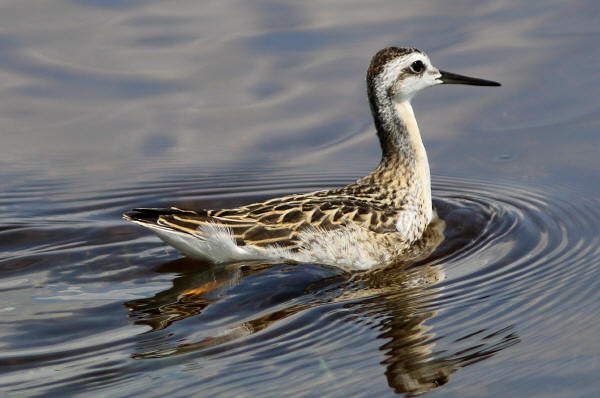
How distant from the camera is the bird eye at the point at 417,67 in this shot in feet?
31.3

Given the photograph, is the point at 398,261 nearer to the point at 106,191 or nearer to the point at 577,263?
the point at 577,263

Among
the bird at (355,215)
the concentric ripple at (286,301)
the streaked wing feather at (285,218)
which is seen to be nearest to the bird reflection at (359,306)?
the concentric ripple at (286,301)

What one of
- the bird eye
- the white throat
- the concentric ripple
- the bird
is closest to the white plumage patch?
the bird

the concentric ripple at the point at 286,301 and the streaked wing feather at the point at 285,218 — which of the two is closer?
the concentric ripple at the point at 286,301

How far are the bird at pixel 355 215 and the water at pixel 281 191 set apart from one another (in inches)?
7.7

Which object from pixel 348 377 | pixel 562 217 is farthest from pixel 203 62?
pixel 348 377

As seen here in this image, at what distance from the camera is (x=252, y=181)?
10242 millimetres

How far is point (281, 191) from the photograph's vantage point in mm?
10078

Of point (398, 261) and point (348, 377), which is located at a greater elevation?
point (398, 261)

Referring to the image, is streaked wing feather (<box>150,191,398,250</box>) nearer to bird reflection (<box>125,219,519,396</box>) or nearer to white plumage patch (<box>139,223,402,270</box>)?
white plumage patch (<box>139,223,402,270</box>)

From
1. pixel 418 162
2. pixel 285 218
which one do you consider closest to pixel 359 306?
pixel 285 218

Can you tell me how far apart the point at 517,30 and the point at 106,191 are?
536 cm

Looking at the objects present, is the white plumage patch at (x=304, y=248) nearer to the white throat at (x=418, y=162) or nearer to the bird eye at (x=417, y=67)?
the white throat at (x=418, y=162)

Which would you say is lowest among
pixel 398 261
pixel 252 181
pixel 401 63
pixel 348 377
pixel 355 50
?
pixel 348 377
